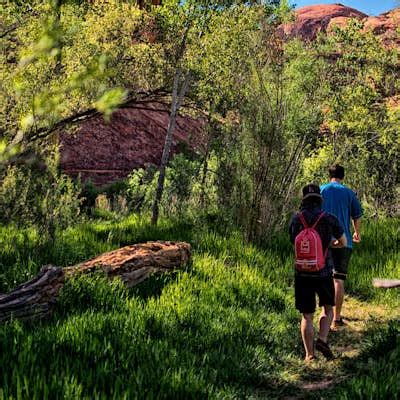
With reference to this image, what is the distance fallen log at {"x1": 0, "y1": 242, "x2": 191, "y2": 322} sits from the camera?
442 cm

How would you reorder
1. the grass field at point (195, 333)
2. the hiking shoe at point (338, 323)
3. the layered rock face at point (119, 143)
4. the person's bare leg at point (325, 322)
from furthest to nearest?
the layered rock face at point (119, 143) → the hiking shoe at point (338, 323) → the person's bare leg at point (325, 322) → the grass field at point (195, 333)

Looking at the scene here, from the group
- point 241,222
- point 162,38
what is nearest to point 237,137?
point 241,222

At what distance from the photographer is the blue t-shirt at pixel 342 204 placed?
6.21m

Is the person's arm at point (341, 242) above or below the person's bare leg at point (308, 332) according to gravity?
above

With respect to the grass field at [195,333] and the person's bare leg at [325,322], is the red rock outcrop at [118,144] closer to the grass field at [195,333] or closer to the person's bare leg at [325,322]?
the grass field at [195,333]

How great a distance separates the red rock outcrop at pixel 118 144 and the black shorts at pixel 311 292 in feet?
69.7

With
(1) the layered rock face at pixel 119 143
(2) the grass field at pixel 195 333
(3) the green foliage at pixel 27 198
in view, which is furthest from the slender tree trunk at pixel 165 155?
(1) the layered rock face at pixel 119 143

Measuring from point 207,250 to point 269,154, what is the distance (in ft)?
6.82

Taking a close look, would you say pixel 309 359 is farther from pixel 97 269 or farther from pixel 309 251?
pixel 97 269

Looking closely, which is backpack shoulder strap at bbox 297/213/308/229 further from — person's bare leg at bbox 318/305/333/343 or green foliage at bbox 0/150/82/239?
green foliage at bbox 0/150/82/239

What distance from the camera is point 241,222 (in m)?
9.09

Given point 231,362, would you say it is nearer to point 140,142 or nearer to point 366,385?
point 366,385

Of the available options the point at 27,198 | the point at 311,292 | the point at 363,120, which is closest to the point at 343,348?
the point at 311,292

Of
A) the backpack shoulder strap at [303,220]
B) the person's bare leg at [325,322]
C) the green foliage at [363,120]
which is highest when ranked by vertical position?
the green foliage at [363,120]
